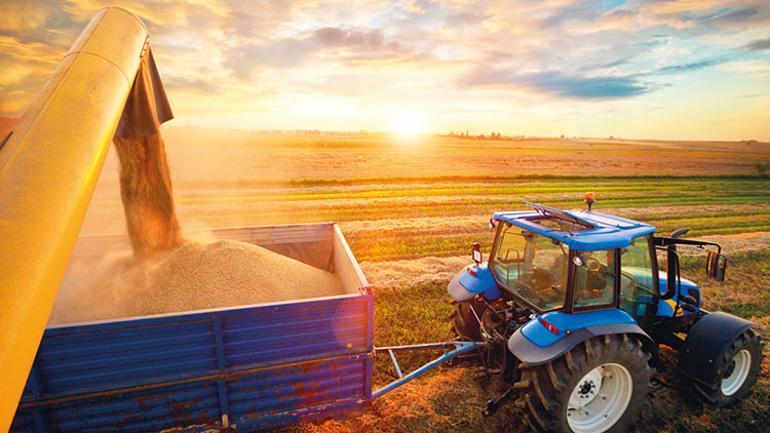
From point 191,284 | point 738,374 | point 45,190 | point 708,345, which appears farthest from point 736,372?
point 45,190

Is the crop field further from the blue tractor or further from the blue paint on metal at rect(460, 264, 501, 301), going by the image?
the blue paint on metal at rect(460, 264, 501, 301)

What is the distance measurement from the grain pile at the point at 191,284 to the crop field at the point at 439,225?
4.81 feet

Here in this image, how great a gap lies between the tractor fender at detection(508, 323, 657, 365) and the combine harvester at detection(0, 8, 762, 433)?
1 cm

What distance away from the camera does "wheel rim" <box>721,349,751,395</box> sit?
4.70 metres

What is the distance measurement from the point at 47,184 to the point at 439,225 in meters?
11.9

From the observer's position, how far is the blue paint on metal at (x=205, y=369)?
10.5ft

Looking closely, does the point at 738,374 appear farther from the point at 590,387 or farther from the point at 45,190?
the point at 45,190

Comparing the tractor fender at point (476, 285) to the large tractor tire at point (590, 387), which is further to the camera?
the tractor fender at point (476, 285)

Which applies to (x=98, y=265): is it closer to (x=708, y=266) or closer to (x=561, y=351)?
(x=561, y=351)

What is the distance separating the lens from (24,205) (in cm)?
193

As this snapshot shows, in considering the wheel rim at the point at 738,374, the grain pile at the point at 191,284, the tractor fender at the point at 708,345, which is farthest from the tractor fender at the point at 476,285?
the wheel rim at the point at 738,374

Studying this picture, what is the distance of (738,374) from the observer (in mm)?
4797

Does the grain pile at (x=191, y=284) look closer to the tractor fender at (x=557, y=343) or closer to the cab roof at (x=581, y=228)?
the tractor fender at (x=557, y=343)

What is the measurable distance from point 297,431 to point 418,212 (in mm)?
11680
